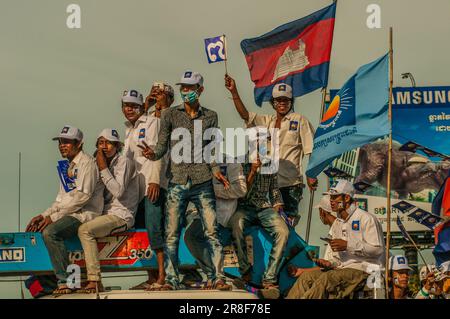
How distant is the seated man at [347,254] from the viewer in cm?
1455

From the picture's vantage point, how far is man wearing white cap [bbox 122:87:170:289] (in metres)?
15.3

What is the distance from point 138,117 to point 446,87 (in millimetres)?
17541

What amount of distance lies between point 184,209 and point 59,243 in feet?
5.24

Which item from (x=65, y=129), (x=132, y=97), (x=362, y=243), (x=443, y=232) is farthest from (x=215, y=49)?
(x=443, y=232)

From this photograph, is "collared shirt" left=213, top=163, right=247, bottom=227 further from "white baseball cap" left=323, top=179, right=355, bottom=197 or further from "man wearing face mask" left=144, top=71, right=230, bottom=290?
"white baseball cap" left=323, top=179, right=355, bottom=197

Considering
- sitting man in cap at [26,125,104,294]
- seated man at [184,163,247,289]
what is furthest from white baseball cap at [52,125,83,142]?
seated man at [184,163,247,289]

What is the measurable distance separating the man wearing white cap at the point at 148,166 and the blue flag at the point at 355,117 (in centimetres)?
213

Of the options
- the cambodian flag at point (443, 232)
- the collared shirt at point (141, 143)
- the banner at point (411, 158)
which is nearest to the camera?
the collared shirt at point (141, 143)

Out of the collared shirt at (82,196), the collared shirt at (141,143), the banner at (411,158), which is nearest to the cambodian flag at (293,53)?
the collared shirt at (141,143)

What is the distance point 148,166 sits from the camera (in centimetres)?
1573

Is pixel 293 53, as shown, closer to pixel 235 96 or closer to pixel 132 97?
pixel 235 96

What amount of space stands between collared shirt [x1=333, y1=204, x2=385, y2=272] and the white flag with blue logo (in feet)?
9.47

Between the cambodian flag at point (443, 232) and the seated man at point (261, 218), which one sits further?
the cambodian flag at point (443, 232)

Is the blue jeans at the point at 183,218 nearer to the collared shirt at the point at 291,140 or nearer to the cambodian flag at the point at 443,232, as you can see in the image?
the collared shirt at the point at 291,140
